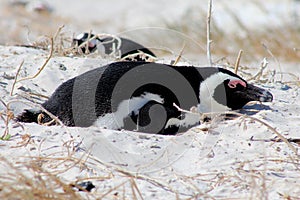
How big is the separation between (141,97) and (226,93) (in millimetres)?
500

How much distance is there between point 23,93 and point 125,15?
375 inches

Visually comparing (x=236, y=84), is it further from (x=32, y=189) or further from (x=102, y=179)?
(x=32, y=189)

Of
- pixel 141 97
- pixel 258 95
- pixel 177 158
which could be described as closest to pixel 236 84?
pixel 258 95

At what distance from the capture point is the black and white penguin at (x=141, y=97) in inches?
110

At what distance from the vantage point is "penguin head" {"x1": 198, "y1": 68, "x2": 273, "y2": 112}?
121 inches

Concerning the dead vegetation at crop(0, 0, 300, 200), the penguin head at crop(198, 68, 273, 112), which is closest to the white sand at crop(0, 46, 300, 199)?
the dead vegetation at crop(0, 0, 300, 200)

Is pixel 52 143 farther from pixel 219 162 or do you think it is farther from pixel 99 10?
pixel 99 10

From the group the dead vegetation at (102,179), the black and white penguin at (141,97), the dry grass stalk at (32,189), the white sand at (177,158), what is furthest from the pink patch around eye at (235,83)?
the dry grass stalk at (32,189)

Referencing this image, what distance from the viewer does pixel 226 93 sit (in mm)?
3111

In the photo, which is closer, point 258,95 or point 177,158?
point 177,158

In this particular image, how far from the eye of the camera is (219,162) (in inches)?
87.4

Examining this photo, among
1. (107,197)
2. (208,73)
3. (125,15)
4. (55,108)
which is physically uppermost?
(125,15)

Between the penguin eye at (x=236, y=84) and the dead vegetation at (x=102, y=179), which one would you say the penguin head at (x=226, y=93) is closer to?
the penguin eye at (x=236, y=84)

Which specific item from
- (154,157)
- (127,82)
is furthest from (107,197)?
(127,82)
